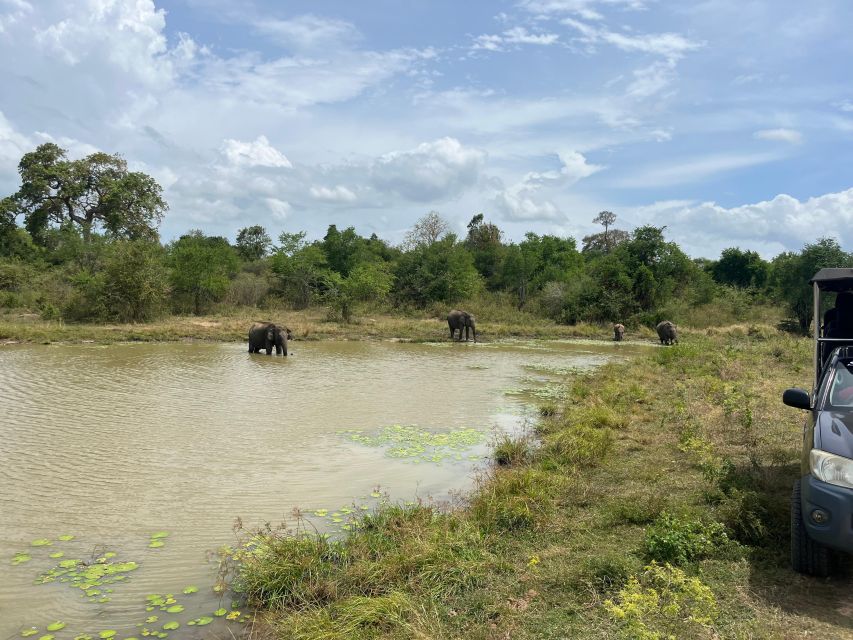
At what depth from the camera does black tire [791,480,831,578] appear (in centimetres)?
431

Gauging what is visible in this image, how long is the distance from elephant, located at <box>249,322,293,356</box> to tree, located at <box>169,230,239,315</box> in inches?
570

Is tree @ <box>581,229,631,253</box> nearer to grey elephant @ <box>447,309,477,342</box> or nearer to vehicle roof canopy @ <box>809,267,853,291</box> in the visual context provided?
→ grey elephant @ <box>447,309,477,342</box>

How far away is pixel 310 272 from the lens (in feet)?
133

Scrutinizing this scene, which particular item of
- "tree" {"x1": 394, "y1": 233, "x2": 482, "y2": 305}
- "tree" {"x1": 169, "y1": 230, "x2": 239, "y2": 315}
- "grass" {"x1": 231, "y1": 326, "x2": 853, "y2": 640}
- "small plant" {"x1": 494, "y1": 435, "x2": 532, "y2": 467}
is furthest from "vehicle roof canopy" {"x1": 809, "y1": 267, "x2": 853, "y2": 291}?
"tree" {"x1": 394, "y1": 233, "x2": 482, "y2": 305}

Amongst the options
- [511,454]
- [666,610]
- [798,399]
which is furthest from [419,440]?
[666,610]

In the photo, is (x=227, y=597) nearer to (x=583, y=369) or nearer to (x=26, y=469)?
(x=26, y=469)

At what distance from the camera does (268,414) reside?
11.5 m

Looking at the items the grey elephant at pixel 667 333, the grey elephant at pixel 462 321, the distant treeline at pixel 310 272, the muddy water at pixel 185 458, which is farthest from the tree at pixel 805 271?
the muddy water at pixel 185 458

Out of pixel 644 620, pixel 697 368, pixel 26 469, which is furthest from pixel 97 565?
pixel 697 368

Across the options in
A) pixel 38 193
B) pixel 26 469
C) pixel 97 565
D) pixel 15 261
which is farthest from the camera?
pixel 38 193

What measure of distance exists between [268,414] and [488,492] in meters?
6.15

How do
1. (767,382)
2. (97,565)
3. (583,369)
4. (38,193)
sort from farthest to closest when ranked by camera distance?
(38,193), (583,369), (767,382), (97,565)

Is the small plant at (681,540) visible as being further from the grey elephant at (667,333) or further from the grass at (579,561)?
the grey elephant at (667,333)

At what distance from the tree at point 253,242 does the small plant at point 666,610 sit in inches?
2168
